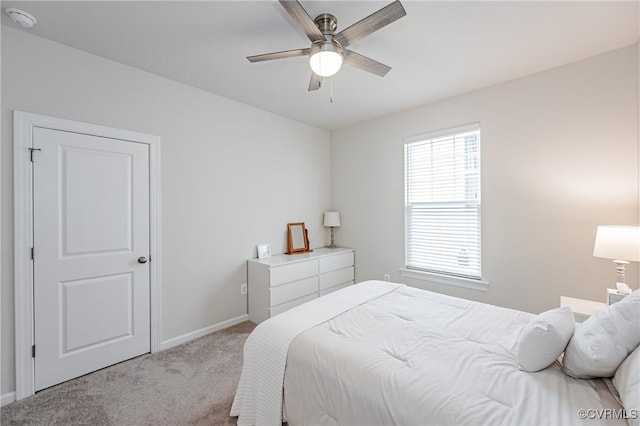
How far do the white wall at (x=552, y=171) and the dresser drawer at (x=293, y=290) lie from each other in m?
1.35

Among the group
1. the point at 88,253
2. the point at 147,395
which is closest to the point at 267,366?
the point at 147,395

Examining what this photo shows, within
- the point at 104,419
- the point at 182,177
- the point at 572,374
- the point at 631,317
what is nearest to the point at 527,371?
the point at 572,374

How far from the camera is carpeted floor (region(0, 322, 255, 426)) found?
1.80m

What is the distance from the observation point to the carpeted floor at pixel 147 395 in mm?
1803

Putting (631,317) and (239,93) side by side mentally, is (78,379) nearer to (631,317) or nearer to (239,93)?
(239,93)

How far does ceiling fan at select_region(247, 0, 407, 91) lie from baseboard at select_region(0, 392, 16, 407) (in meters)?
2.89

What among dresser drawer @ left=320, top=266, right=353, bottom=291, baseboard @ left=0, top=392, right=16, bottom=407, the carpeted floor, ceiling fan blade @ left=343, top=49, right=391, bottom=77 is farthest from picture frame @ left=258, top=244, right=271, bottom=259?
ceiling fan blade @ left=343, top=49, right=391, bottom=77

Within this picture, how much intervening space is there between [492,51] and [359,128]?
201cm

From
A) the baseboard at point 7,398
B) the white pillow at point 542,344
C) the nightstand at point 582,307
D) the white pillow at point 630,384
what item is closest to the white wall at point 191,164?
the baseboard at point 7,398

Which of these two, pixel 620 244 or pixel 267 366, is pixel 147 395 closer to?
pixel 267 366

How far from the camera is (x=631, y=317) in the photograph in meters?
1.11

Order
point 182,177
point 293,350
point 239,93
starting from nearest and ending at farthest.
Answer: point 293,350 < point 182,177 < point 239,93

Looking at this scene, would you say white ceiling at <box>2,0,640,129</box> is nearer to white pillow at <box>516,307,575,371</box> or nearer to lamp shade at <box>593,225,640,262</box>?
lamp shade at <box>593,225,640,262</box>

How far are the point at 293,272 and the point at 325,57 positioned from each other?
7.82 feet
